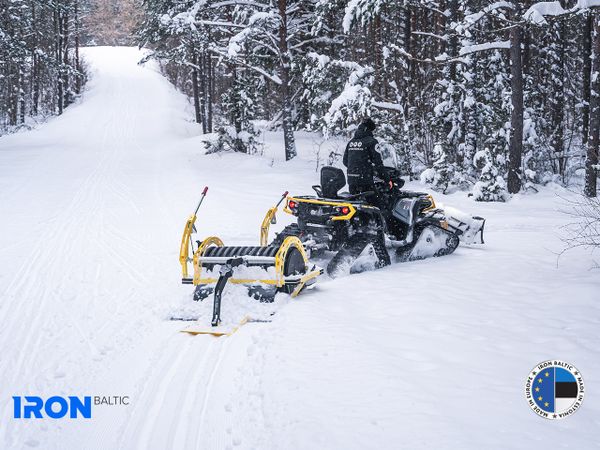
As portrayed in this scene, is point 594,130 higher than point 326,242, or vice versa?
point 594,130

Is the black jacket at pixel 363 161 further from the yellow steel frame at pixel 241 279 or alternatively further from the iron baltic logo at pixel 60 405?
the iron baltic logo at pixel 60 405

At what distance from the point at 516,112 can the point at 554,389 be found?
42.1 ft

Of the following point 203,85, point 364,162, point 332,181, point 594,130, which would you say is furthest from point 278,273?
point 203,85

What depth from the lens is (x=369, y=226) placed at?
793 cm

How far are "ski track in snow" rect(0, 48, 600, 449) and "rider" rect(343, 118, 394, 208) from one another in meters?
1.43

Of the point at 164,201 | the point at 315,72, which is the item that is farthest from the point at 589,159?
the point at 164,201

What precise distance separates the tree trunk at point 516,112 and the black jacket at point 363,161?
8.61 m

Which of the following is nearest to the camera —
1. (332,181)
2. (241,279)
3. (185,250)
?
(241,279)

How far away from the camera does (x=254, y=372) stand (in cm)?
430

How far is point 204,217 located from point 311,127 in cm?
1094

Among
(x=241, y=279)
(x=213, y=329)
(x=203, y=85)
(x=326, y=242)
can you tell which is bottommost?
(x=213, y=329)

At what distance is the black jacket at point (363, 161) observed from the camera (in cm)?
805

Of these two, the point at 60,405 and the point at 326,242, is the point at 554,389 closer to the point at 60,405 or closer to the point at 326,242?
the point at 60,405

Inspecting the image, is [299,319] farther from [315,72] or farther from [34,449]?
[315,72]
